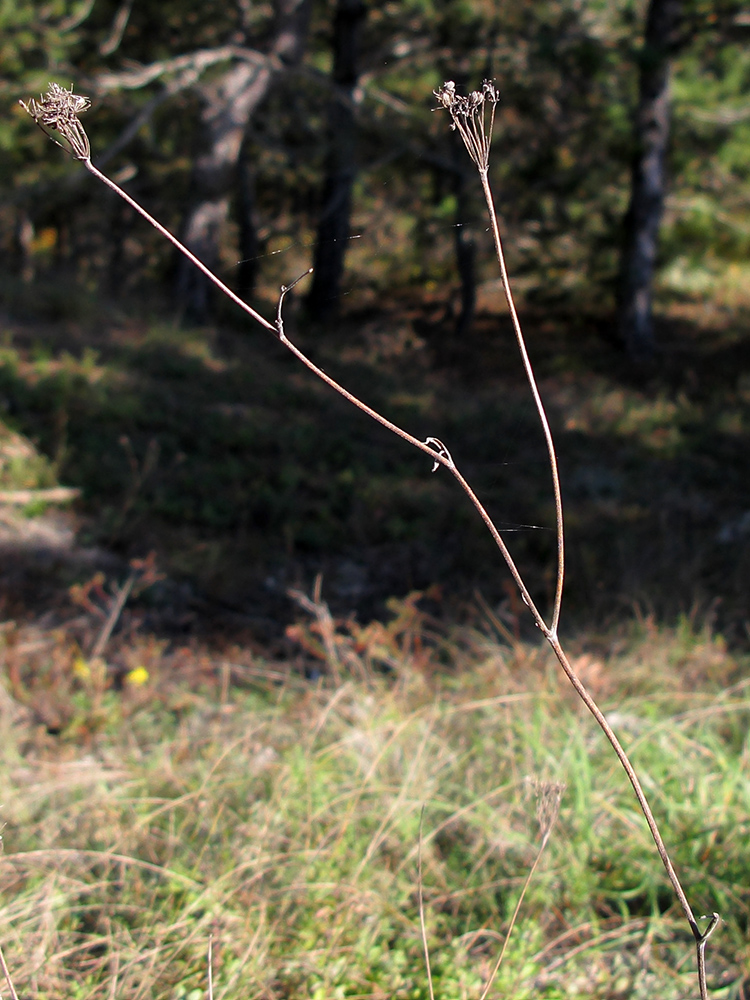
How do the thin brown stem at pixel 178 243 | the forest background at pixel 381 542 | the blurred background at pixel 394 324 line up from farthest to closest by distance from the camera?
the blurred background at pixel 394 324 < the forest background at pixel 381 542 < the thin brown stem at pixel 178 243

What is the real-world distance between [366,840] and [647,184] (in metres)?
9.51

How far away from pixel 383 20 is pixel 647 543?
391 inches

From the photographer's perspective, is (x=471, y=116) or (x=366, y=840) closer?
(x=471, y=116)

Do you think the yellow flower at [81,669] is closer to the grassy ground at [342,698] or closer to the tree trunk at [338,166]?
the grassy ground at [342,698]

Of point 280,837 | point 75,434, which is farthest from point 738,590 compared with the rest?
point 75,434

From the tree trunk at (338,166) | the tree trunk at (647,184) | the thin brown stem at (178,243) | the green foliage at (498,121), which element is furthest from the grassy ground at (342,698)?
the tree trunk at (338,166)

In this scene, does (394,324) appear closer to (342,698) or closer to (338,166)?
(338,166)

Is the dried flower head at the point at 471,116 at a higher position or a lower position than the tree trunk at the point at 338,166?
lower

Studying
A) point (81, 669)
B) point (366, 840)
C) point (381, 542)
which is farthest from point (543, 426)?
point (381, 542)

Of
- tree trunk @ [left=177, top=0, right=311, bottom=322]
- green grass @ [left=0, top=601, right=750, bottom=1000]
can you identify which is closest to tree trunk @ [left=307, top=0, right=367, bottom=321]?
tree trunk @ [left=177, top=0, right=311, bottom=322]

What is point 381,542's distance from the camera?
5387mm

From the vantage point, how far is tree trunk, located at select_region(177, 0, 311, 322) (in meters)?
10.0

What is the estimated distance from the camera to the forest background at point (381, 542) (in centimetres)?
215

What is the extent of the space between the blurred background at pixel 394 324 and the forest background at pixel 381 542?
5 cm
